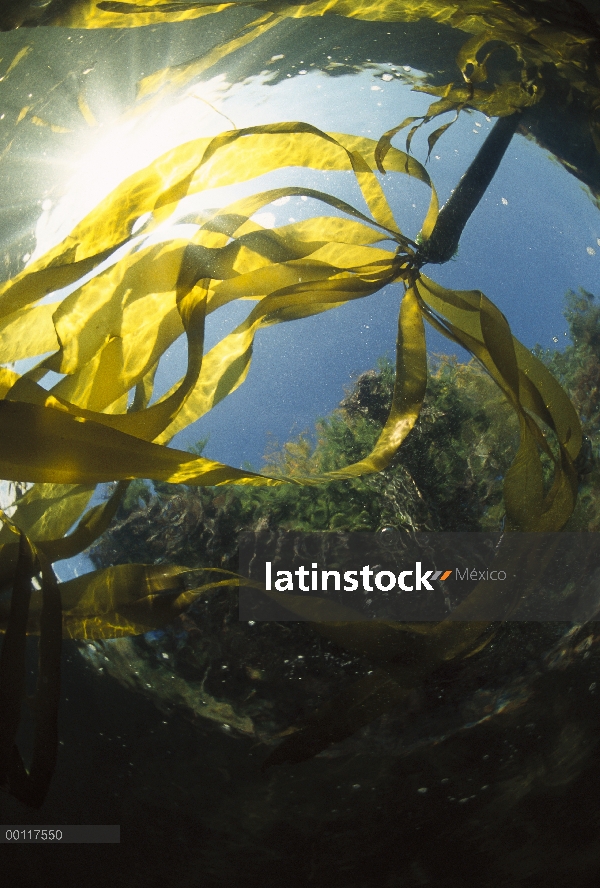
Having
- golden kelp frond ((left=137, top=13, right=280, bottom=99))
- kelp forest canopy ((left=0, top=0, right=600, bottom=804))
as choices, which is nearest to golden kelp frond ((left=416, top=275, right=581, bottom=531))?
kelp forest canopy ((left=0, top=0, right=600, bottom=804))

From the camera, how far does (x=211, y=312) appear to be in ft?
1.25

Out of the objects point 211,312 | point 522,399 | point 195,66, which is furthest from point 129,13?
point 522,399

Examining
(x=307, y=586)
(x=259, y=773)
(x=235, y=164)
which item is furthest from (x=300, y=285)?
(x=259, y=773)

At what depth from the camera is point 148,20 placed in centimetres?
40

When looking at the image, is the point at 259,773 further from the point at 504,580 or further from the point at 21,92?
the point at 21,92

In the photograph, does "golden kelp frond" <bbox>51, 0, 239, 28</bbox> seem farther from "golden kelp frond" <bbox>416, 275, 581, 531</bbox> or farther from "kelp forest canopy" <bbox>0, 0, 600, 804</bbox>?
"golden kelp frond" <bbox>416, 275, 581, 531</bbox>

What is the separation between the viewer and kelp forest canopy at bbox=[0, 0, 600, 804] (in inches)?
14.0

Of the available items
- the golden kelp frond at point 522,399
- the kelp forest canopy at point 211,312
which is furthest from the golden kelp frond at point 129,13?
the golden kelp frond at point 522,399

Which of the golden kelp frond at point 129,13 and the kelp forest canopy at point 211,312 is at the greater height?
the golden kelp frond at point 129,13

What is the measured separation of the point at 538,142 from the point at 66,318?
0.40 m

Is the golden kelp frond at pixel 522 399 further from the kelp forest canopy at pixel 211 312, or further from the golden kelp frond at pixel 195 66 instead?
the golden kelp frond at pixel 195 66

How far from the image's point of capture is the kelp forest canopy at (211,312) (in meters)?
0.36

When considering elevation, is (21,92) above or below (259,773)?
above

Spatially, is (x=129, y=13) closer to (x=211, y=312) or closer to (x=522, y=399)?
(x=211, y=312)
